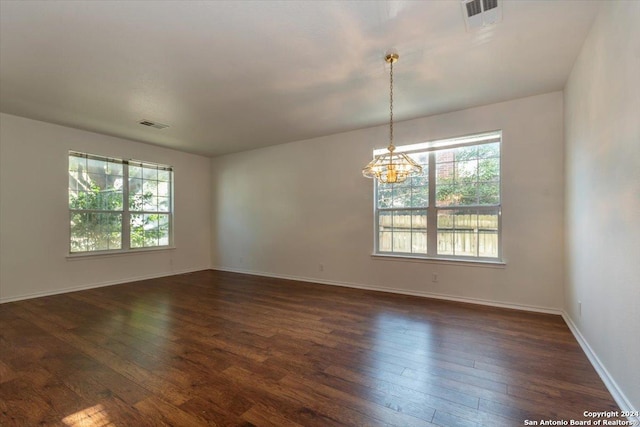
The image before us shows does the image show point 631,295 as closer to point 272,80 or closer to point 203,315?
point 272,80

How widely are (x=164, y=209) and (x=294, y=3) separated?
5467 mm

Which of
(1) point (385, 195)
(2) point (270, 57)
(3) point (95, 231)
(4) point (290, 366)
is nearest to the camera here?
(4) point (290, 366)

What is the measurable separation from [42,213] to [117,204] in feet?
3.61

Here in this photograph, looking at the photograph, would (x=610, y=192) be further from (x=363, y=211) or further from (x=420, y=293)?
(x=363, y=211)

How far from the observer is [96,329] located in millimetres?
3164

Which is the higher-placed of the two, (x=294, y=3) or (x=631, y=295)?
(x=294, y=3)

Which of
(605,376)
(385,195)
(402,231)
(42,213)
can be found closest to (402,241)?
(402,231)

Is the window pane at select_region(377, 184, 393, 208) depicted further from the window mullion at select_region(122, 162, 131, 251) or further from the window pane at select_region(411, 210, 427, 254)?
the window mullion at select_region(122, 162, 131, 251)

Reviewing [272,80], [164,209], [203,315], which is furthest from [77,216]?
[272,80]

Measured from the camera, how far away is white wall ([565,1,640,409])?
1703 mm

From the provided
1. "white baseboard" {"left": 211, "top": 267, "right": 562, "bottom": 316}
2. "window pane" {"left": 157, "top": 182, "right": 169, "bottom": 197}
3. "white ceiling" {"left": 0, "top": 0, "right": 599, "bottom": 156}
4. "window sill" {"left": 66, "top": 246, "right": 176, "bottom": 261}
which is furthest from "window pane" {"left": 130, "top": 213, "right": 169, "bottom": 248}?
"white ceiling" {"left": 0, "top": 0, "right": 599, "bottom": 156}

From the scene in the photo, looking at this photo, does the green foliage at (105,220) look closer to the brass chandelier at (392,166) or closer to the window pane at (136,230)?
the window pane at (136,230)

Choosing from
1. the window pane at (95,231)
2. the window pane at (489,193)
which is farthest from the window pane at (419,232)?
the window pane at (95,231)

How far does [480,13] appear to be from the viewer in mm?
2191
